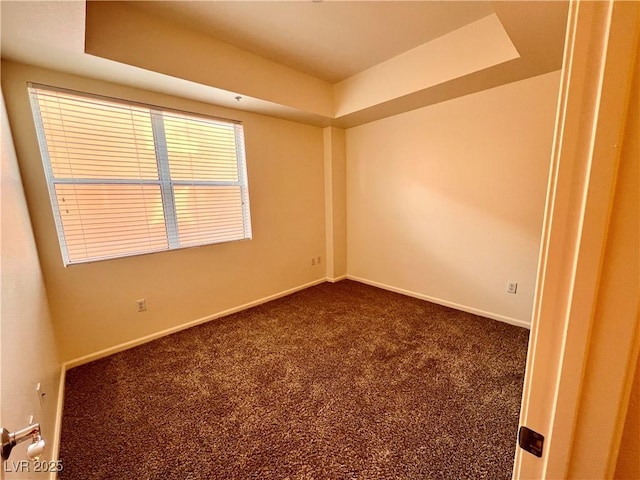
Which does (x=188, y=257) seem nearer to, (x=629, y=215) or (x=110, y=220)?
(x=110, y=220)

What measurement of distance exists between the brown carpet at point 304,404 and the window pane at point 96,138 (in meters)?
1.59

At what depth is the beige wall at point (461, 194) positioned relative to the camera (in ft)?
7.93

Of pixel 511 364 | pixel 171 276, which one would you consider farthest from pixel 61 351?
pixel 511 364

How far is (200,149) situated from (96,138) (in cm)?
83

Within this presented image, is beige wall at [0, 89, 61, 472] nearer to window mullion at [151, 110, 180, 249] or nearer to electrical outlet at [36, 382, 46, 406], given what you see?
electrical outlet at [36, 382, 46, 406]

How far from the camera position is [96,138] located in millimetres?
2146

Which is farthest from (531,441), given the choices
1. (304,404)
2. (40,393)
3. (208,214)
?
(208,214)

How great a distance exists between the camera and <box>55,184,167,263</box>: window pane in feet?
6.86

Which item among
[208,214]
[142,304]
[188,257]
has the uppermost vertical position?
[208,214]

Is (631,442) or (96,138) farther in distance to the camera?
(96,138)

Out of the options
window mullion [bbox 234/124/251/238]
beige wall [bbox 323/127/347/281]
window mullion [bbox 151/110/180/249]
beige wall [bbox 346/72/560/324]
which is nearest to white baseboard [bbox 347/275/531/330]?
beige wall [bbox 346/72/560/324]

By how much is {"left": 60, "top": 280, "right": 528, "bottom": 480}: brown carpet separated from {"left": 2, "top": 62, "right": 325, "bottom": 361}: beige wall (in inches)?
11.6

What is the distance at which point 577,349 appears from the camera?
0.40 metres

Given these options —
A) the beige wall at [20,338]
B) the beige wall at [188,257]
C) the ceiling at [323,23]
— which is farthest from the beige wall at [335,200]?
the beige wall at [20,338]
